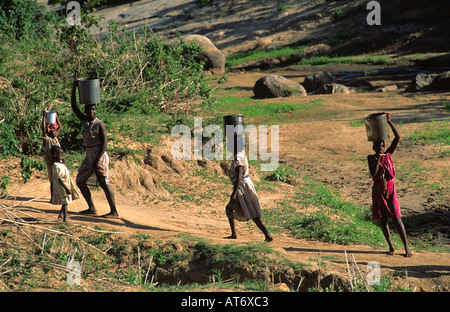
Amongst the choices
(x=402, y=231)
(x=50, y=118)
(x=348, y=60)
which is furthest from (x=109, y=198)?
(x=348, y=60)

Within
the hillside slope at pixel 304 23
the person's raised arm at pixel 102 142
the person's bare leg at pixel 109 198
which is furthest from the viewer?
the hillside slope at pixel 304 23

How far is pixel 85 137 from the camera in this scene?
623 cm

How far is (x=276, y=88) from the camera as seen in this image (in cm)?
1864

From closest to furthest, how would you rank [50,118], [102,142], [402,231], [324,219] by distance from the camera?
1. [402,231]
2. [102,142]
3. [50,118]
4. [324,219]

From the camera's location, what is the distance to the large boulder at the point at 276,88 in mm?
18641

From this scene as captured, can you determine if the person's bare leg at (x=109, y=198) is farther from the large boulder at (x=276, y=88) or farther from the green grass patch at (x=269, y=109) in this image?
the large boulder at (x=276, y=88)

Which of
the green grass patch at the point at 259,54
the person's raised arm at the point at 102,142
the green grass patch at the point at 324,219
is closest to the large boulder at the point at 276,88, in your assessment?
the green grass patch at the point at 259,54

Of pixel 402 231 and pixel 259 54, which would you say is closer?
pixel 402 231

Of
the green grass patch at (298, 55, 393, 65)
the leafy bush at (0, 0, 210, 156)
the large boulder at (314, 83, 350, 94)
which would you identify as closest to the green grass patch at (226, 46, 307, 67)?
the green grass patch at (298, 55, 393, 65)

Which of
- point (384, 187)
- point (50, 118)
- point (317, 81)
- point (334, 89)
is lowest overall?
point (384, 187)

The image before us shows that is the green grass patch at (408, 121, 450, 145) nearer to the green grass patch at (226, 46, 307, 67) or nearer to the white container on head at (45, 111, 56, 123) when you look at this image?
the white container on head at (45, 111, 56, 123)

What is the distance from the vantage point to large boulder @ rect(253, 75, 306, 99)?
61.2 ft

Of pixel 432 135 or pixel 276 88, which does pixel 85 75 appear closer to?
pixel 432 135

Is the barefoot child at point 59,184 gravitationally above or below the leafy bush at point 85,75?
below
